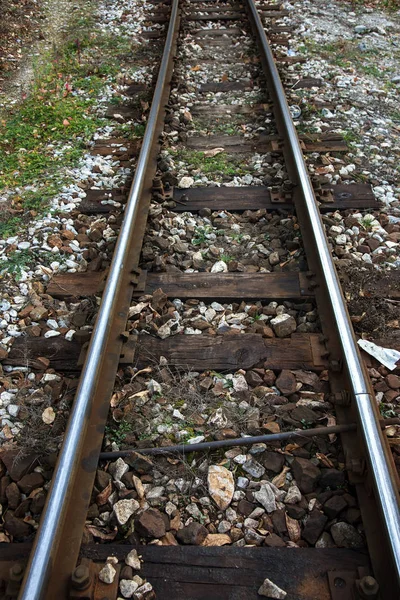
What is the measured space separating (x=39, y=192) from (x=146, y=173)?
3.00ft

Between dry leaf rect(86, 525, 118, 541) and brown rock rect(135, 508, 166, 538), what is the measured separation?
0.32 feet

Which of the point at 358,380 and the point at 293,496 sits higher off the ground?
the point at 358,380

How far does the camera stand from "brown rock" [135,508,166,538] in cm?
211

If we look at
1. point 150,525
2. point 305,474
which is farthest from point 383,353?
point 150,525

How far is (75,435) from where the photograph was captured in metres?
2.27

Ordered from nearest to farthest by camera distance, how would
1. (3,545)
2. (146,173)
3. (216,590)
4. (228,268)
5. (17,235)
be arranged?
(216,590), (3,545), (228,268), (17,235), (146,173)

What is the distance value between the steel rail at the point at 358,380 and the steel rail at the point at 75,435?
1.20 metres

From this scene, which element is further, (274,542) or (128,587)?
(274,542)

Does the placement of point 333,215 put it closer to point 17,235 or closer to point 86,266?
point 86,266

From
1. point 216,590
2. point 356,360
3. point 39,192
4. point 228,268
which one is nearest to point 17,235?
point 39,192

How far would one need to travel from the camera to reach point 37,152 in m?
5.05

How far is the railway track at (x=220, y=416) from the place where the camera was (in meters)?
1.98

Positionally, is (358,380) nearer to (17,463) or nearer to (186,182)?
(17,463)

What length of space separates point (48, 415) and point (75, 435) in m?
0.43
